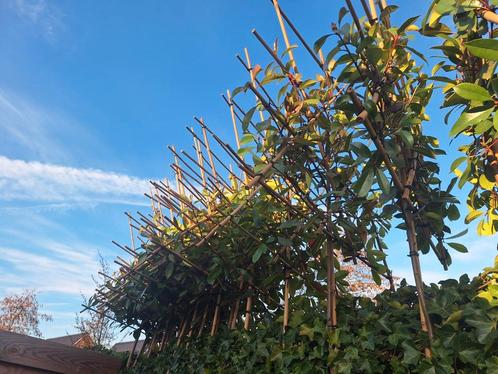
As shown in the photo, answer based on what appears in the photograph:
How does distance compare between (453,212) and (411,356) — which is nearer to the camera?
(411,356)

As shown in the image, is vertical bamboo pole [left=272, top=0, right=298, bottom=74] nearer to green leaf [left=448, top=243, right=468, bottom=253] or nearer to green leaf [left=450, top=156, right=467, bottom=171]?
green leaf [left=450, top=156, right=467, bottom=171]

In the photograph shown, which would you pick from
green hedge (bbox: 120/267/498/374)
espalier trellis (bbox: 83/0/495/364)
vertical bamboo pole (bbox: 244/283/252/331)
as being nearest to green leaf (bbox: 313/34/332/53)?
espalier trellis (bbox: 83/0/495/364)

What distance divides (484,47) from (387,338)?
36.1 inches

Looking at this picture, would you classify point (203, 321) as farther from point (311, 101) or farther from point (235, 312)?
point (311, 101)

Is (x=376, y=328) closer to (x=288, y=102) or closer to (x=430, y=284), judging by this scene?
(x=430, y=284)

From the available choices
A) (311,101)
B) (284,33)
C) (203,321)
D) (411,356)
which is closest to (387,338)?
(411,356)

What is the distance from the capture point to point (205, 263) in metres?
2.37

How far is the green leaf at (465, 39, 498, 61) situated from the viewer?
824mm

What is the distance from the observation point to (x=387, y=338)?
1312mm

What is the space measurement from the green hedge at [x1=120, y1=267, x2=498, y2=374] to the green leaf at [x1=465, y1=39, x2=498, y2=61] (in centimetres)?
67

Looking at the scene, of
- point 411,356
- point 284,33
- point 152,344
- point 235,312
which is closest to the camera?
point 411,356

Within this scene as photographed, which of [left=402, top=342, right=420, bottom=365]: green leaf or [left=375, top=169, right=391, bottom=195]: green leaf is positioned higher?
[left=375, top=169, right=391, bottom=195]: green leaf

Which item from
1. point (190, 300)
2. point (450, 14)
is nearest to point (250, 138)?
point (450, 14)

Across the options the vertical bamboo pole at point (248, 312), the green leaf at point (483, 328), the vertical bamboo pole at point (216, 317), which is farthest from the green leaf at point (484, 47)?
the vertical bamboo pole at point (216, 317)
